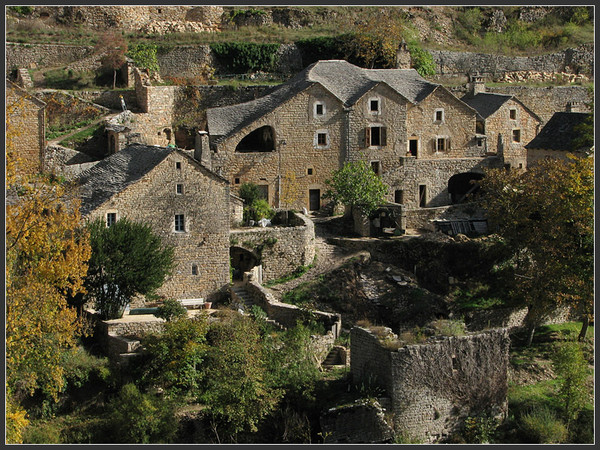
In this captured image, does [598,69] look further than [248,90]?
No

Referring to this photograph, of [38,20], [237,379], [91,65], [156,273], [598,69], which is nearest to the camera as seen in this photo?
[237,379]

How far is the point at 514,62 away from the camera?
66438mm

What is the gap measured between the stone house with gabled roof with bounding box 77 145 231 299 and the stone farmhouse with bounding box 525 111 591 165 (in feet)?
52.4

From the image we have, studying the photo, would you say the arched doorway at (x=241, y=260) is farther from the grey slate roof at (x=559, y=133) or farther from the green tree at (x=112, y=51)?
the green tree at (x=112, y=51)

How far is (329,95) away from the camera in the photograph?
48594 millimetres

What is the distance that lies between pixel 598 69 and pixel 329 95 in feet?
37.8

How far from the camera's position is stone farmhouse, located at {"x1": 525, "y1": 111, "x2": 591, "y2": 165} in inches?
1900

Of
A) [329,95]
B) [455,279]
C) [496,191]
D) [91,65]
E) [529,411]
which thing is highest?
[91,65]

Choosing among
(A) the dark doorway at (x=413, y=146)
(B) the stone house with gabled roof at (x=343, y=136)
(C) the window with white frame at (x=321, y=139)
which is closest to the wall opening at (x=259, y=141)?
(B) the stone house with gabled roof at (x=343, y=136)

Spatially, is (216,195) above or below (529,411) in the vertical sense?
above

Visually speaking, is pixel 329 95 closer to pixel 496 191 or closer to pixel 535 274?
pixel 496 191

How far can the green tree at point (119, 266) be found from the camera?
122ft

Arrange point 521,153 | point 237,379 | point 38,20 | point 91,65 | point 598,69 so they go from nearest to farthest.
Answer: point 237,379, point 598,69, point 521,153, point 91,65, point 38,20

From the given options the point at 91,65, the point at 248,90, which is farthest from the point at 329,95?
the point at 91,65
